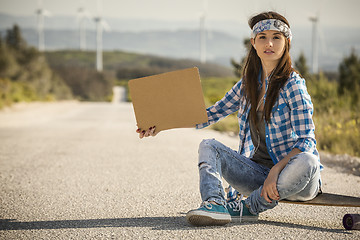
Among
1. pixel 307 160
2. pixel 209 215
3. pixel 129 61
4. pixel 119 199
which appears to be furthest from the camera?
pixel 129 61

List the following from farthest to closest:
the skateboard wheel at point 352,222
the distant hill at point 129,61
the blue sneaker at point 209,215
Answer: the distant hill at point 129,61, the skateboard wheel at point 352,222, the blue sneaker at point 209,215

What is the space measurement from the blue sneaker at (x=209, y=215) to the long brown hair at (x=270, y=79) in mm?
645

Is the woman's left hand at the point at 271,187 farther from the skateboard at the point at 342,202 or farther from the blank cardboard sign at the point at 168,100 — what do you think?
the blank cardboard sign at the point at 168,100

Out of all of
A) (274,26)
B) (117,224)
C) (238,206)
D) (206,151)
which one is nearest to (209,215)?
(238,206)

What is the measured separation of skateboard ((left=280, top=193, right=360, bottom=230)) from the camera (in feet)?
9.51

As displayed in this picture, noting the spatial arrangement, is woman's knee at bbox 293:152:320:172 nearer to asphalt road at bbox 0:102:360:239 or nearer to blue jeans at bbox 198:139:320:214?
blue jeans at bbox 198:139:320:214

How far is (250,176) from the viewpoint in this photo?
10.2 feet

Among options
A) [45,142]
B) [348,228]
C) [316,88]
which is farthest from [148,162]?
[316,88]

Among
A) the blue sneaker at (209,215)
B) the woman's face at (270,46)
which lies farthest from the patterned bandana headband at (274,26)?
the blue sneaker at (209,215)

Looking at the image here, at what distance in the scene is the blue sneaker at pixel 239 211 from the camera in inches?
121

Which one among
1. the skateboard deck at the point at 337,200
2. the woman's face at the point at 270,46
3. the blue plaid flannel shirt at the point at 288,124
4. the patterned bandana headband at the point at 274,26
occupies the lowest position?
the skateboard deck at the point at 337,200

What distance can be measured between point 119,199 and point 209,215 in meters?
1.26

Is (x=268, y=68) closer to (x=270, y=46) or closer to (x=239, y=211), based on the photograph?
(x=270, y=46)

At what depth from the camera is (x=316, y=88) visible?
1163 centimetres
